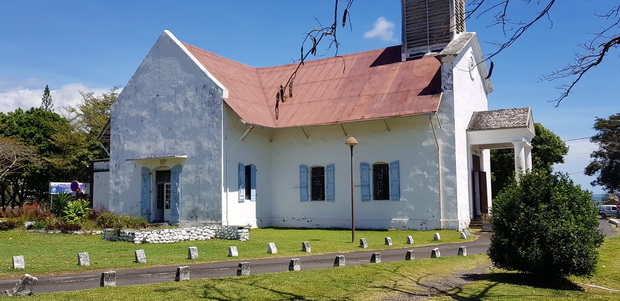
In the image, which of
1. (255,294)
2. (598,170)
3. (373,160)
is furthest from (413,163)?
(598,170)

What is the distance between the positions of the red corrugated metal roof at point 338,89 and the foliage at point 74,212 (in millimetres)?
8466

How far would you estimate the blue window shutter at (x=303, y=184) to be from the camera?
1073 inches

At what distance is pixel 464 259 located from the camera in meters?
14.7

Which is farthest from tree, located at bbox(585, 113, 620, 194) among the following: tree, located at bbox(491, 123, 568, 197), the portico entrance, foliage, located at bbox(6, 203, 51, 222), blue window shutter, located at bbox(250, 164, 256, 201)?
foliage, located at bbox(6, 203, 51, 222)

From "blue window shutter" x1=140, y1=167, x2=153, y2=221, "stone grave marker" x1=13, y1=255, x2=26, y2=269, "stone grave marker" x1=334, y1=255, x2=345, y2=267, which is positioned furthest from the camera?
"blue window shutter" x1=140, y1=167, x2=153, y2=221

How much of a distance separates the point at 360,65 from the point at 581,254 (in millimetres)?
19896

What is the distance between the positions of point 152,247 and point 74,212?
797cm

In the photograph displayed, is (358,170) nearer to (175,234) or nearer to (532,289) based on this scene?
(175,234)

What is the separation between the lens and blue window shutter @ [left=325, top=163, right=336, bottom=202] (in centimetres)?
2650

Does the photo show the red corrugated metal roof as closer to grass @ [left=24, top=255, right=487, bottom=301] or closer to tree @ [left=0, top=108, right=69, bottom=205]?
grass @ [left=24, top=255, right=487, bottom=301]

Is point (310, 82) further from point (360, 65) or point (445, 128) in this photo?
point (445, 128)

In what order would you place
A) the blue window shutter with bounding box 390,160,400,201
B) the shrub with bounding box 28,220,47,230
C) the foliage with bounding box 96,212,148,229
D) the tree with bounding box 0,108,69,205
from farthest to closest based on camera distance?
the tree with bounding box 0,108,69,205
the blue window shutter with bounding box 390,160,400,201
the shrub with bounding box 28,220,47,230
the foliage with bounding box 96,212,148,229

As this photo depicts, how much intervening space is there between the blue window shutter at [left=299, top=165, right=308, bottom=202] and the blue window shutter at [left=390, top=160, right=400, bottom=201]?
4630 mm

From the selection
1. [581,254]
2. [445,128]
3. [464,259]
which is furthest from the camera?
[445,128]
